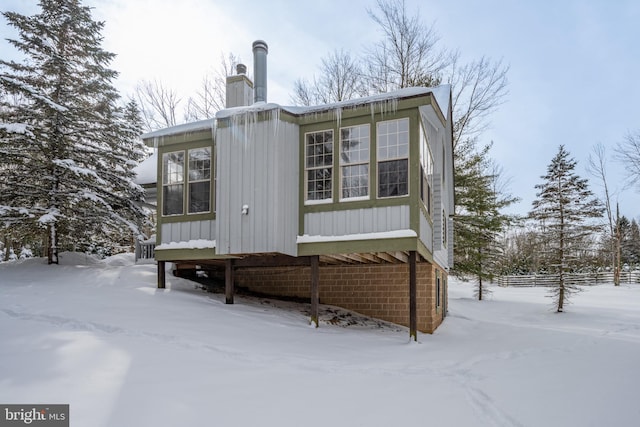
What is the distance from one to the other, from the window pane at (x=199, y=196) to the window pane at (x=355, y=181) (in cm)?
312

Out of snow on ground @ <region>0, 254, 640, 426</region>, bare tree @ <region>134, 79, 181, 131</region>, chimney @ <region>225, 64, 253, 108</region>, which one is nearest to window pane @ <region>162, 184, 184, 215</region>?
snow on ground @ <region>0, 254, 640, 426</region>

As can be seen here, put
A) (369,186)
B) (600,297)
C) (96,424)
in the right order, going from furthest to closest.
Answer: (600,297), (369,186), (96,424)

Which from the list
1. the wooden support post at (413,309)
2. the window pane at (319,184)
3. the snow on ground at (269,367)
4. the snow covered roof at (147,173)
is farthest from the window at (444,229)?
the snow covered roof at (147,173)

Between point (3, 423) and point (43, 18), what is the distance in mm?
12563

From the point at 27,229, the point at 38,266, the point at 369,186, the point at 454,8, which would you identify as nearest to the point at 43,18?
the point at 27,229

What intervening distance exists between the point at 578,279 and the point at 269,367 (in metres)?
28.9

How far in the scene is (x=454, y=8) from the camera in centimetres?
1281

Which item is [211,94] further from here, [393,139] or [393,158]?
[393,158]

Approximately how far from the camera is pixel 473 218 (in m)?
18.8

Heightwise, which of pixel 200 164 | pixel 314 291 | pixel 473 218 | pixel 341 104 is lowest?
pixel 314 291

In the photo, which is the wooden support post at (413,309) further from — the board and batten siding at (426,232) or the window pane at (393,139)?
the window pane at (393,139)

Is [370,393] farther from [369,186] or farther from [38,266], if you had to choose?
[38,266]

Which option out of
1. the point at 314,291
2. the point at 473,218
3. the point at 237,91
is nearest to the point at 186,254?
the point at 314,291

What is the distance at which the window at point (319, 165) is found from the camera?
8.65 metres
